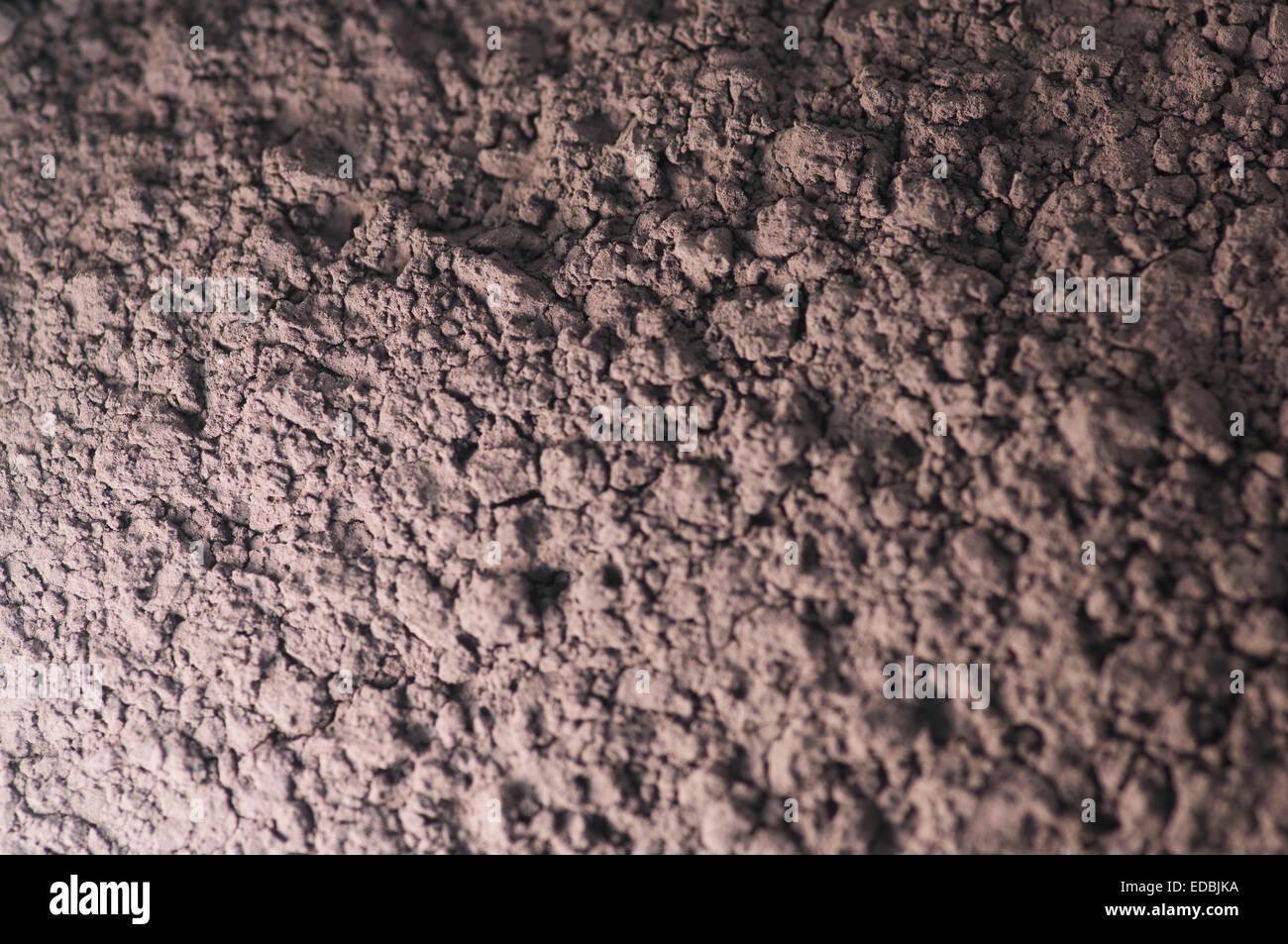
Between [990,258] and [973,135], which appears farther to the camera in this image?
[973,135]

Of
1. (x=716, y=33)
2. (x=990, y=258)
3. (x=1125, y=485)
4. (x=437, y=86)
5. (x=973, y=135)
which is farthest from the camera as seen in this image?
(x=437, y=86)

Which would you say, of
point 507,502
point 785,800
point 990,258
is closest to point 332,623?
point 507,502

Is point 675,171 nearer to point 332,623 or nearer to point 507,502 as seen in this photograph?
point 507,502

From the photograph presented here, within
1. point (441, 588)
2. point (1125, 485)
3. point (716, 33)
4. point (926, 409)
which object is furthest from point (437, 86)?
point (1125, 485)

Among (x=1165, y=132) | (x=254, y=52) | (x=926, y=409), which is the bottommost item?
(x=926, y=409)

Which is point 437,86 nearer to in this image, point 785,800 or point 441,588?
point 441,588

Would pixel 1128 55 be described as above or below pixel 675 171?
above

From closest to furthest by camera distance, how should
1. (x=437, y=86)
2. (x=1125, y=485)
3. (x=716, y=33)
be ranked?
(x=1125, y=485) < (x=716, y=33) < (x=437, y=86)
